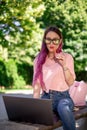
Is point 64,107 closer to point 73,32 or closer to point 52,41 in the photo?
point 52,41

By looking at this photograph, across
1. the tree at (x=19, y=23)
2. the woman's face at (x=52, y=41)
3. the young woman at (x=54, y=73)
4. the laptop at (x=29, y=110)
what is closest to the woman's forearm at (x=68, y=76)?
the young woman at (x=54, y=73)

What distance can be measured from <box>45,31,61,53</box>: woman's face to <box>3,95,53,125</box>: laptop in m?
0.70

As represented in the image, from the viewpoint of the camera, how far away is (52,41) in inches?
136

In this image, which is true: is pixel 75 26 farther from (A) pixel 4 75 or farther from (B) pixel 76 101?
(B) pixel 76 101

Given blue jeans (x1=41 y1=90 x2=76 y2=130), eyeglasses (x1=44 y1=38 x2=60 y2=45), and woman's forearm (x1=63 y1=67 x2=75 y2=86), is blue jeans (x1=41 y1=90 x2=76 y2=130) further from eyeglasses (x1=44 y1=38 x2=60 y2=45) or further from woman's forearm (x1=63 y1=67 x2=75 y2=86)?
eyeglasses (x1=44 y1=38 x2=60 y2=45)

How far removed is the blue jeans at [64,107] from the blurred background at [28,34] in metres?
8.52

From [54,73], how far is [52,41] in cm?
33

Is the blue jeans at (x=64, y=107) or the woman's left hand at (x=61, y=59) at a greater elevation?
the woman's left hand at (x=61, y=59)

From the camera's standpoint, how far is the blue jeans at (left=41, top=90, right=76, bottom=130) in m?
3.11

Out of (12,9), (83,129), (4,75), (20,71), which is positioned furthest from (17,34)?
(83,129)

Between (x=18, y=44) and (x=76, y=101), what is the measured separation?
1270 centimetres

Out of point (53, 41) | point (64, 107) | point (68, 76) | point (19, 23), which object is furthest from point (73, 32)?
point (64, 107)

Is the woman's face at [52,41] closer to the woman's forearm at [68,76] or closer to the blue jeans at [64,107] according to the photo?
the woman's forearm at [68,76]

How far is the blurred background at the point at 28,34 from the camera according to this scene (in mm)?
14086
